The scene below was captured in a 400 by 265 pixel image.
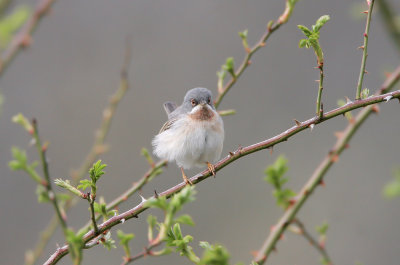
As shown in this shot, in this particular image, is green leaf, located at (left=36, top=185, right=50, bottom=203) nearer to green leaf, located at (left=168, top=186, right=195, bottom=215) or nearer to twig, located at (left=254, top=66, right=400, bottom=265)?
green leaf, located at (left=168, top=186, right=195, bottom=215)

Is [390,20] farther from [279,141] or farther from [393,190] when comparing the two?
[393,190]

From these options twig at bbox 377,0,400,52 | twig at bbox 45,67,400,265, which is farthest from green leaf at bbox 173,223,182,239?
twig at bbox 377,0,400,52

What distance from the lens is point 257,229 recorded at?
306 inches

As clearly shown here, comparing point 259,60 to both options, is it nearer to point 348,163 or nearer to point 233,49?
point 233,49

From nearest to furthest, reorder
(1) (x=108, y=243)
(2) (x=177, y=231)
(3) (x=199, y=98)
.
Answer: (2) (x=177, y=231)
(1) (x=108, y=243)
(3) (x=199, y=98)

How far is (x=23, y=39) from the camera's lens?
303cm

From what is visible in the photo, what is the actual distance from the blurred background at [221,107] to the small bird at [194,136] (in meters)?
2.26

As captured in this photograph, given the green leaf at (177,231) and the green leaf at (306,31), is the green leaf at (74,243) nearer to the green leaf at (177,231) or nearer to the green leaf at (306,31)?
the green leaf at (177,231)

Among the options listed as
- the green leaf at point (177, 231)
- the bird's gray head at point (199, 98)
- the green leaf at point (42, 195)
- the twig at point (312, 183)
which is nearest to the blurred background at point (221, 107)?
the bird's gray head at point (199, 98)

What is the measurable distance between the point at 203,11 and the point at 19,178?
4.38m

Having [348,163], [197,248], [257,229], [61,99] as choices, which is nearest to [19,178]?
[61,99]

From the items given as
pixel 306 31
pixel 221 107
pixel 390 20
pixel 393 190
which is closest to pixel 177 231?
pixel 393 190

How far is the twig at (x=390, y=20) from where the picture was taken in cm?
319

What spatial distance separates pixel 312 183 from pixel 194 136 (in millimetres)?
1963
